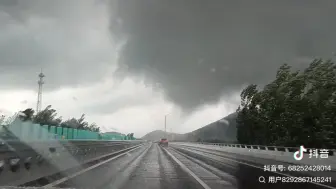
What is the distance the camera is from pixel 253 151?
40.8 m

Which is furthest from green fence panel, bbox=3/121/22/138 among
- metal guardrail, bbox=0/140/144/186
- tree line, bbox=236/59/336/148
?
tree line, bbox=236/59/336/148

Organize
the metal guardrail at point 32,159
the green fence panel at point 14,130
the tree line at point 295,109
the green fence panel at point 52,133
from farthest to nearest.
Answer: the tree line at point 295,109, the green fence panel at point 52,133, the green fence panel at point 14,130, the metal guardrail at point 32,159

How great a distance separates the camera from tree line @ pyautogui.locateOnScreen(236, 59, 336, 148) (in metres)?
55.1

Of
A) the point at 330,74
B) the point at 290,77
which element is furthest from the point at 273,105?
the point at 330,74

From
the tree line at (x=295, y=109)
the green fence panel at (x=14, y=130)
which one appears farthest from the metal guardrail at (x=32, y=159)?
the tree line at (x=295, y=109)

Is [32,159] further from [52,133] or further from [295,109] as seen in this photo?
[295,109]

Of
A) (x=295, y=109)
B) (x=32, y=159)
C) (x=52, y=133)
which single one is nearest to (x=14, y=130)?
(x=52, y=133)

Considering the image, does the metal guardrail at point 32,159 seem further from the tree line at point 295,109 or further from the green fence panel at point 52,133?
the tree line at point 295,109

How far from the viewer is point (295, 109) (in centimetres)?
6588

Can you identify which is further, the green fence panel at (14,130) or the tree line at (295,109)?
the tree line at (295,109)

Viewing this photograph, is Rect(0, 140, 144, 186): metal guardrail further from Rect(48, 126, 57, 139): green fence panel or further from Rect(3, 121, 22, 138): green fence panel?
Rect(48, 126, 57, 139): green fence panel

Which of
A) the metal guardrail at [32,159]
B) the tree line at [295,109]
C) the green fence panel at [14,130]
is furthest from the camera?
the tree line at [295,109]

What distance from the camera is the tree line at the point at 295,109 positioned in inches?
2170

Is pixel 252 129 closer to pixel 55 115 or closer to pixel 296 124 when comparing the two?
pixel 296 124
